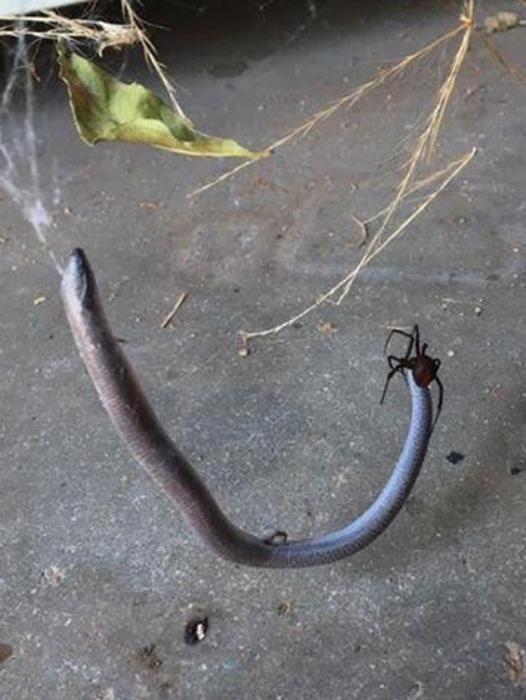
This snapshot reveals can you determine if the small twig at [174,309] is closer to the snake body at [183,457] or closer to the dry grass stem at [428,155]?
the dry grass stem at [428,155]

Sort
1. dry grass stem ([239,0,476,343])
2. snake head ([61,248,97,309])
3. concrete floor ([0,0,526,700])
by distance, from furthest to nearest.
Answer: concrete floor ([0,0,526,700])
dry grass stem ([239,0,476,343])
snake head ([61,248,97,309])

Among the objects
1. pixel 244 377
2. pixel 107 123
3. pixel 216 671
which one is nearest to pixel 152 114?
pixel 107 123

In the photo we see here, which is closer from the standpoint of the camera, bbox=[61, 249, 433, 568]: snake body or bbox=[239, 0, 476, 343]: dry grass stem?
bbox=[61, 249, 433, 568]: snake body

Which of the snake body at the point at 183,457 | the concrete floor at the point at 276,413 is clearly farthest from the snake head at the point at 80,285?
the concrete floor at the point at 276,413

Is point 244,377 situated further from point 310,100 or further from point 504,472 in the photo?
point 310,100

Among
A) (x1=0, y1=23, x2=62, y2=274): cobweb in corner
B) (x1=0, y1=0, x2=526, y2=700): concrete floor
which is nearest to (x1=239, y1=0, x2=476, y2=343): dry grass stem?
(x1=0, y1=0, x2=526, y2=700): concrete floor

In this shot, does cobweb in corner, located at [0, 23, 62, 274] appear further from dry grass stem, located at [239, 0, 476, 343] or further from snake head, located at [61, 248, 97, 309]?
snake head, located at [61, 248, 97, 309]

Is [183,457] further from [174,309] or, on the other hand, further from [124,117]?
[174,309]
